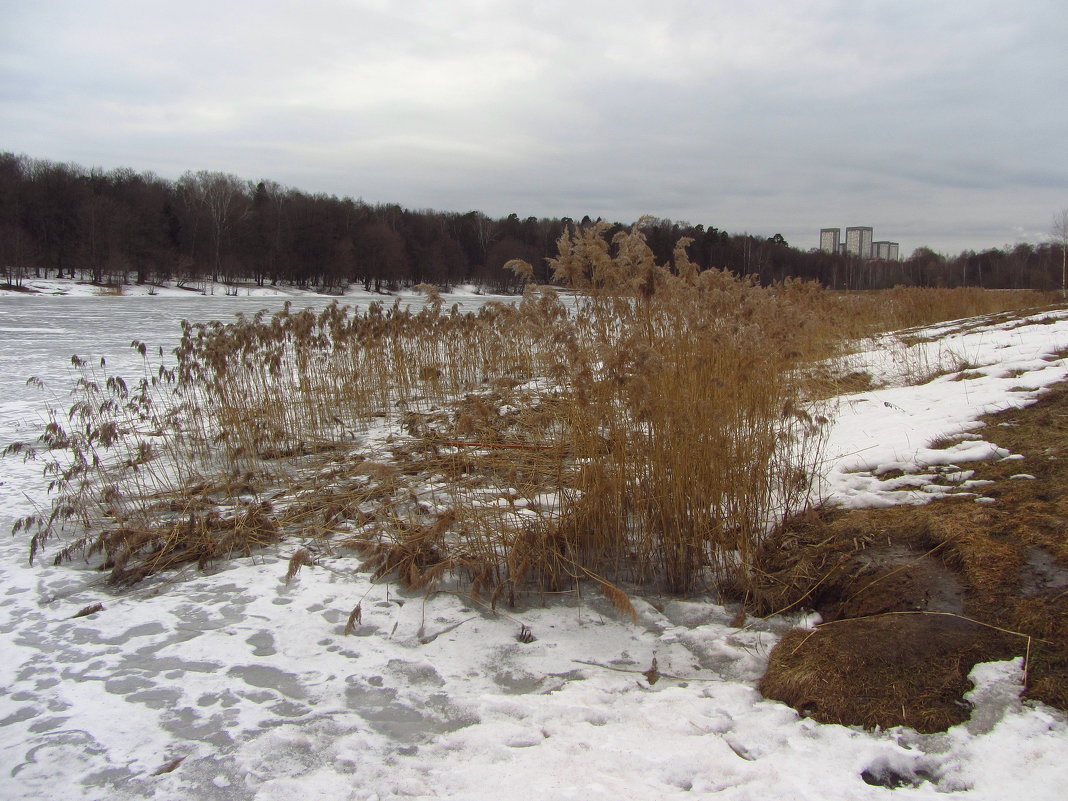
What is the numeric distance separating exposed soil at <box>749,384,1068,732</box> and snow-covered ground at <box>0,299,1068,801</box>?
98 millimetres

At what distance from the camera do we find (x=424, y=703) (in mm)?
2543

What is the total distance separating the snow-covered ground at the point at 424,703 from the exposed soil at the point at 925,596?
0.10 metres

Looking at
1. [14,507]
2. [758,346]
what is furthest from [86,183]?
[758,346]

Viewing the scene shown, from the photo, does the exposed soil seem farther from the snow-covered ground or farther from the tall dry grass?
the tall dry grass

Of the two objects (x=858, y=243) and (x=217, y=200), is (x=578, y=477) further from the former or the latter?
(x=858, y=243)

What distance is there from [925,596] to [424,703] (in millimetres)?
2127

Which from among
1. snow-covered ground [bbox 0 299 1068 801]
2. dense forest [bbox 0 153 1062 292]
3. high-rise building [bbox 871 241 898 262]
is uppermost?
high-rise building [bbox 871 241 898 262]

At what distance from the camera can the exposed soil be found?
7.22 ft

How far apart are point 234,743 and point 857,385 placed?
741 cm

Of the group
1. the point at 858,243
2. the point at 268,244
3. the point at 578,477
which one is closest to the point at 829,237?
the point at 858,243

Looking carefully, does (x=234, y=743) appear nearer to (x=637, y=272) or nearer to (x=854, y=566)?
(x=854, y=566)

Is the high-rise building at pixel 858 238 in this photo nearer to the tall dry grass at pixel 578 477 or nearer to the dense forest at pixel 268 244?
the dense forest at pixel 268 244

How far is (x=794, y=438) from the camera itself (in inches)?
155

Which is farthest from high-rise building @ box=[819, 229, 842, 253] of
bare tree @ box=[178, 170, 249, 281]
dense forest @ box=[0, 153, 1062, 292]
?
bare tree @ box=[178, 170, 249, 281]
